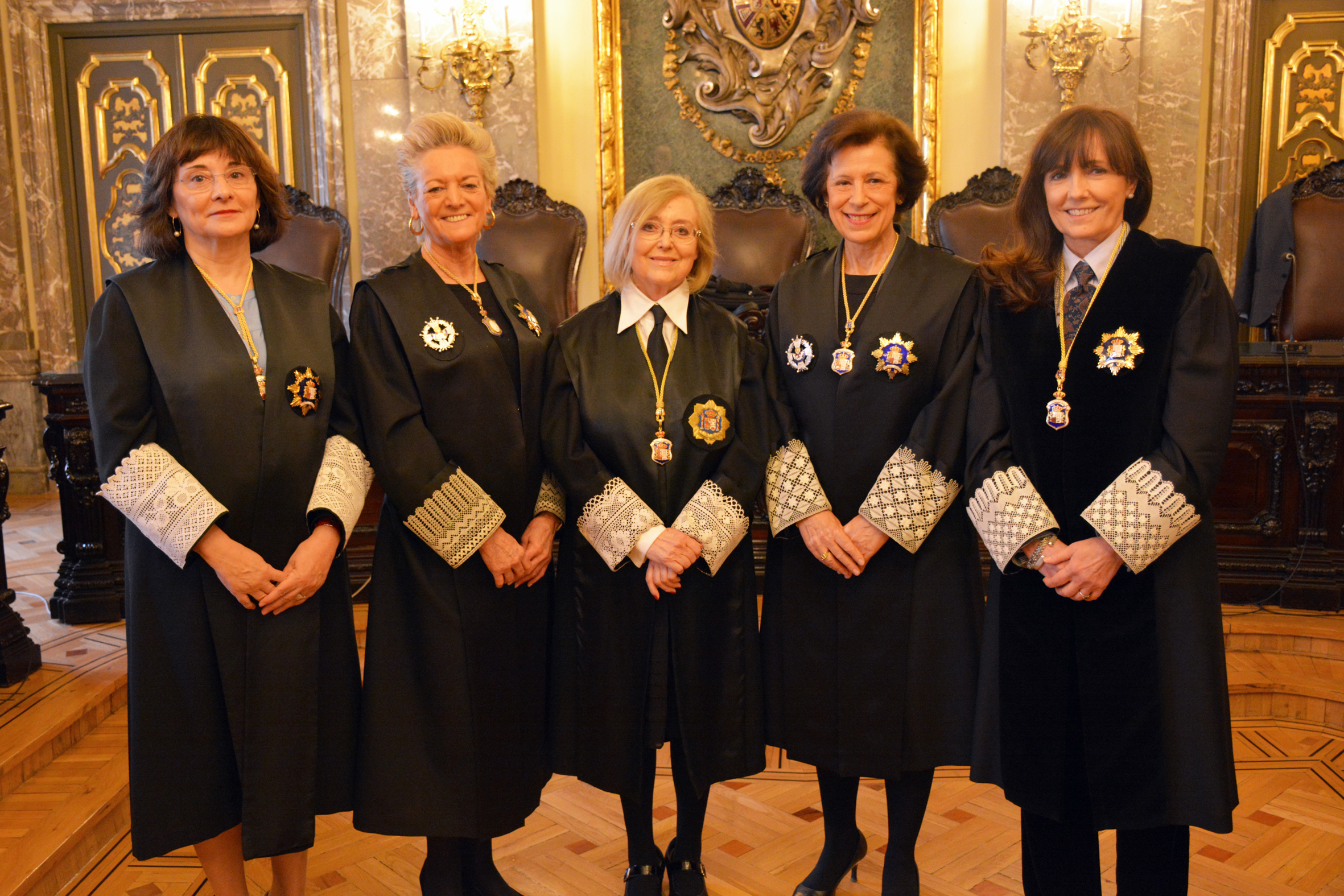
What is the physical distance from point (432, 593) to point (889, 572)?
0.94 metres

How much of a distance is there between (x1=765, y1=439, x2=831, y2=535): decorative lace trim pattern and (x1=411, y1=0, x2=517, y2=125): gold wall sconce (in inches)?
174

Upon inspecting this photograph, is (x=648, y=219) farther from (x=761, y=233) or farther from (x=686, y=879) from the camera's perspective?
(x=761, y=233)

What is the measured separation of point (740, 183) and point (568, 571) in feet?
12.7

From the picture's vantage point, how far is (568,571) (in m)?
2.10

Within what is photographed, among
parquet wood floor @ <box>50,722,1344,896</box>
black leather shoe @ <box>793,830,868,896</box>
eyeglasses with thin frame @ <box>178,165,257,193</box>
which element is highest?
eyeglasses with thin frame @ <box>178,165,257,193</box>

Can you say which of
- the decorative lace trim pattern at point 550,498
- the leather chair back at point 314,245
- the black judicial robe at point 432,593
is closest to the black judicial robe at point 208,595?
the black judicial robe at point 432,593

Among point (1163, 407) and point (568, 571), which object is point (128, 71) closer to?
point (568, 571)

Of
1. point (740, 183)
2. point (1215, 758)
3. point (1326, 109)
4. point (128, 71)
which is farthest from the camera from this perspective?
point (128, 71)

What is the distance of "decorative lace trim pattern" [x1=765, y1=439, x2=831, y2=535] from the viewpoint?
6.63ft

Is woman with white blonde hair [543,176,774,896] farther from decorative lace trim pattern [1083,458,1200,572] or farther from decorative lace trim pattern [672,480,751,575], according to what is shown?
decorative lace trim pattern [1083,458,1200,572]

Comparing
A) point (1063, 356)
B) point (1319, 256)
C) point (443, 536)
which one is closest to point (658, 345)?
point (443, 536)

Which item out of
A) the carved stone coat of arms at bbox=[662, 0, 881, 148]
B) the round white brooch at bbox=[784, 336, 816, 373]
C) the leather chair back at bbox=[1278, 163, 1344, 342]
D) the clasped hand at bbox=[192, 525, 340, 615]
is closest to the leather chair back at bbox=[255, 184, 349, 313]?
the carved stone coat of arms at bbox=[662, 0, 881, 148]

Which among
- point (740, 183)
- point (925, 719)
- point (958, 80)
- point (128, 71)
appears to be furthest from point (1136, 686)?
point (128, 71)

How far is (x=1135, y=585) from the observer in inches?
68.5
